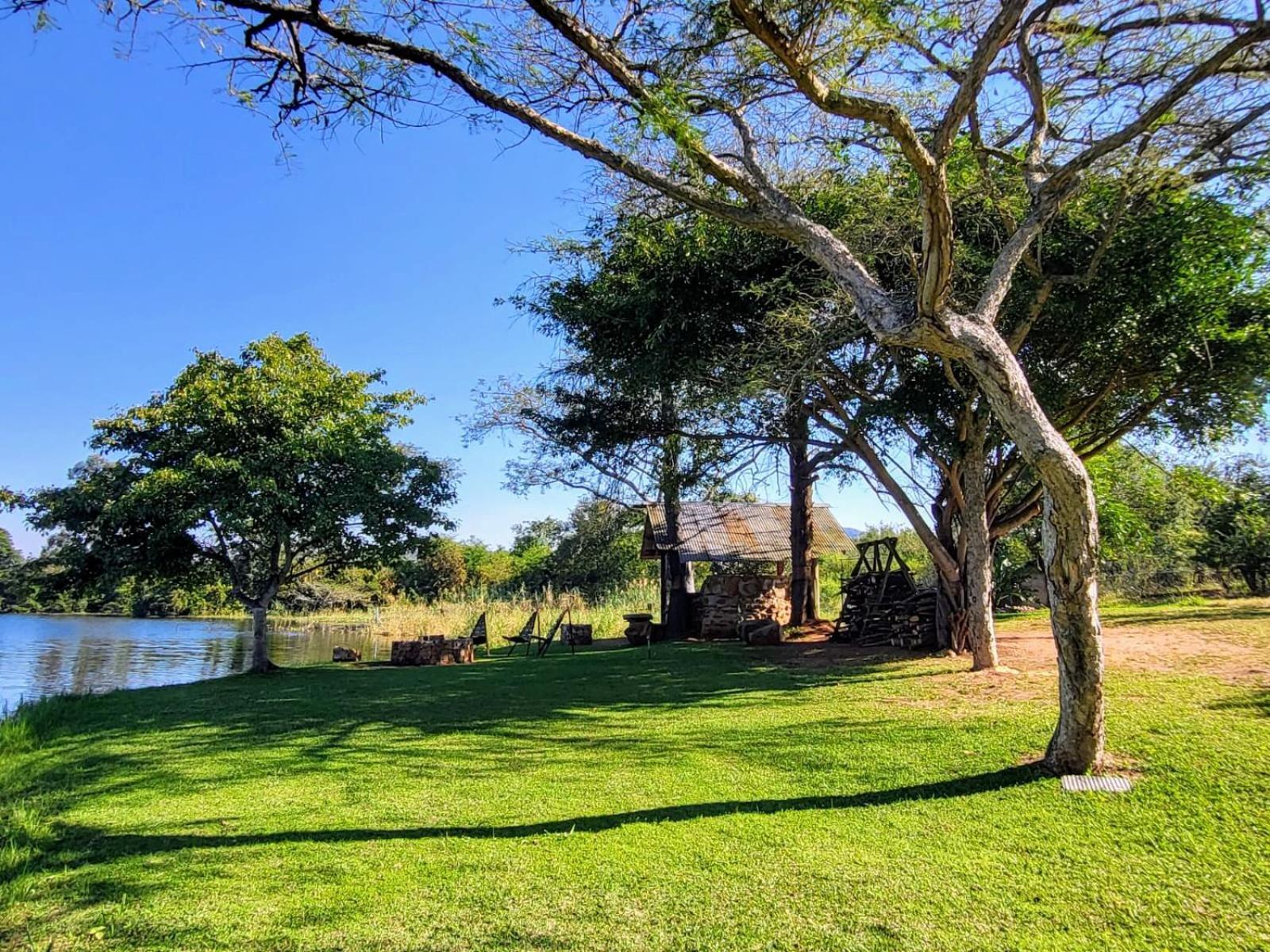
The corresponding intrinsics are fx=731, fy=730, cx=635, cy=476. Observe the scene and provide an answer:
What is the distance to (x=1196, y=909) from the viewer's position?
10.0ft

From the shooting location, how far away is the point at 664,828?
4.29 m

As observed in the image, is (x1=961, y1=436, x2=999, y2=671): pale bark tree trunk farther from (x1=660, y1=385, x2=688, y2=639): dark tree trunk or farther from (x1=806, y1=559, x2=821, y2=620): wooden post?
(x1=806, y1=559, x2=821, y2=620): wooden post

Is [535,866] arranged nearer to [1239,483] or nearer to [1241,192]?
[1241,192]

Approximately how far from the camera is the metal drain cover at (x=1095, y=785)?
→ 4.41 m

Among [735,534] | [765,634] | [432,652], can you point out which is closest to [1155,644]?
[765,634]

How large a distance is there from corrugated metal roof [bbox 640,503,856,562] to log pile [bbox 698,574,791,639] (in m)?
1.08

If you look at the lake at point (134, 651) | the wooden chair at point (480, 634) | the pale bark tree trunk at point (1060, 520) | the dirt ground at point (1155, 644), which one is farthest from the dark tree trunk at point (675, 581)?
the pale bark tree trunk at point (1060, 520)

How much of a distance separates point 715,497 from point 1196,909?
36.1ft

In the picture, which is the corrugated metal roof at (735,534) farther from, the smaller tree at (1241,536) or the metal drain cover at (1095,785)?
the metal drain cover at (1095,785)

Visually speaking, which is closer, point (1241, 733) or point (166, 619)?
point (1241, 733)

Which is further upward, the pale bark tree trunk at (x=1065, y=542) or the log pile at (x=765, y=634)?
the pale bark tree trunk at (x=1065, y=542)

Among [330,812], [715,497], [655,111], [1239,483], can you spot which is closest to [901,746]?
[330,812]

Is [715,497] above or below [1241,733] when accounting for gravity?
above

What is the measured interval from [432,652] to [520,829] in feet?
41.2
